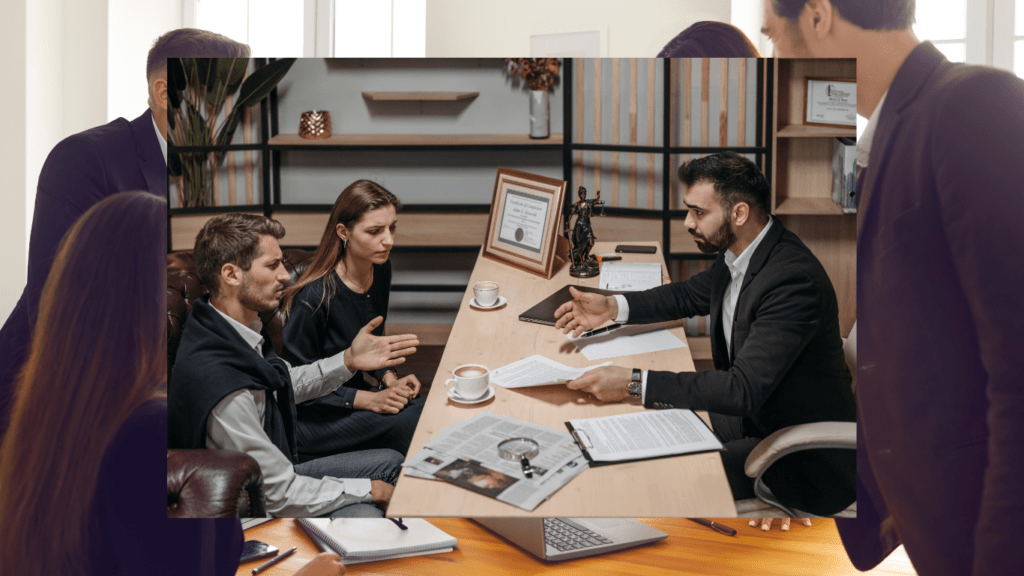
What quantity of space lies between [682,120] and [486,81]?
34 centimetres

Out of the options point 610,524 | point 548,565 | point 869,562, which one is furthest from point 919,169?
point 548,565

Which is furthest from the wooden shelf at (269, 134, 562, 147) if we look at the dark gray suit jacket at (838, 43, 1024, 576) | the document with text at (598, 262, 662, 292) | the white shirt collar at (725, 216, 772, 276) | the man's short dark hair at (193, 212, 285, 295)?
the dark gray suit jacket at (838, 43, 1024, 576)

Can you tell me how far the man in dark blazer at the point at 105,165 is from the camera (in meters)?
1.39

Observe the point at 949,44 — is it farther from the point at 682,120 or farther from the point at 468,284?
the point at 468,284

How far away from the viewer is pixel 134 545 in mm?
1496

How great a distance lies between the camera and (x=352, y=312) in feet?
4.47

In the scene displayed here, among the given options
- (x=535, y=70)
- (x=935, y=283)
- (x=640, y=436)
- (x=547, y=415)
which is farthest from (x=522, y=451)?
(x=935, y=283)

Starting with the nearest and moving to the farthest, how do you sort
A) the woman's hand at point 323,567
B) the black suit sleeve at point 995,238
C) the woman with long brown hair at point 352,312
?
the black suit sleeve at point 995,238 → the woman with long brown hair at point 352,312 → the woman's hand at point 323,567

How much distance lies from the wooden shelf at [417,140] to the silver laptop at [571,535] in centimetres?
72

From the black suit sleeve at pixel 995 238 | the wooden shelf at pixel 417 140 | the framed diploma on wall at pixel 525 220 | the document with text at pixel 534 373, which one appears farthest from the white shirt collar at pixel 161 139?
the black suit sleeve at pixel 995 238

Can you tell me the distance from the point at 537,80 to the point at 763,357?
612mm

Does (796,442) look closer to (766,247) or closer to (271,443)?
(766,247)

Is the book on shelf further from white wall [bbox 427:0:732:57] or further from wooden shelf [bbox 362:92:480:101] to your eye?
wooden shelf [bbox 362:92:480:101]

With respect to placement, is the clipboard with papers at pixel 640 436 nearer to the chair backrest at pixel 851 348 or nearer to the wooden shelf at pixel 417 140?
the chair backrest at pixel 851 348
